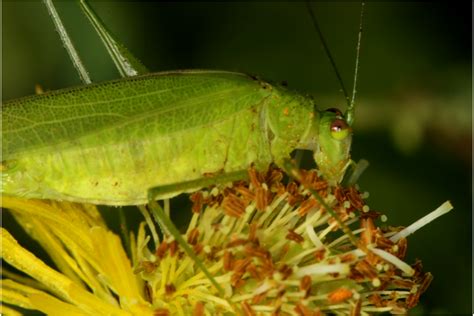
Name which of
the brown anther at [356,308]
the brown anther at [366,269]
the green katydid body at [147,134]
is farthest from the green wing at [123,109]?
the brown anther at [356,308]

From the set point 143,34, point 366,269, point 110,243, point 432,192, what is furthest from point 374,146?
point 110,243

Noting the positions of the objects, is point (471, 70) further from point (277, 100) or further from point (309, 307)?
point (309, 307)

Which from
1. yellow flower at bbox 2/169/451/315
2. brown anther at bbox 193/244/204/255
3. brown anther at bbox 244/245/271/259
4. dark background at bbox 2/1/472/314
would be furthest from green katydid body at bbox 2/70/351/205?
dark background at bbox 2/1/472/314

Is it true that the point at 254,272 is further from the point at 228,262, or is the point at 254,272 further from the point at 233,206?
the point at 233,206

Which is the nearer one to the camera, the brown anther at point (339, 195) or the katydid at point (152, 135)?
the katydid at point (152, 135)

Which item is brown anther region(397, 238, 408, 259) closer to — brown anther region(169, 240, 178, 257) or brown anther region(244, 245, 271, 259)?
brown anther region(244, 245, 271, 259)

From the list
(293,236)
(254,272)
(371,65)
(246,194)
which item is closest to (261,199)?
(246,194)

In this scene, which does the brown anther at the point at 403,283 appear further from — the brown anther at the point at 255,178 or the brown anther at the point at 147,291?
the brown anther at the point at 147,291
